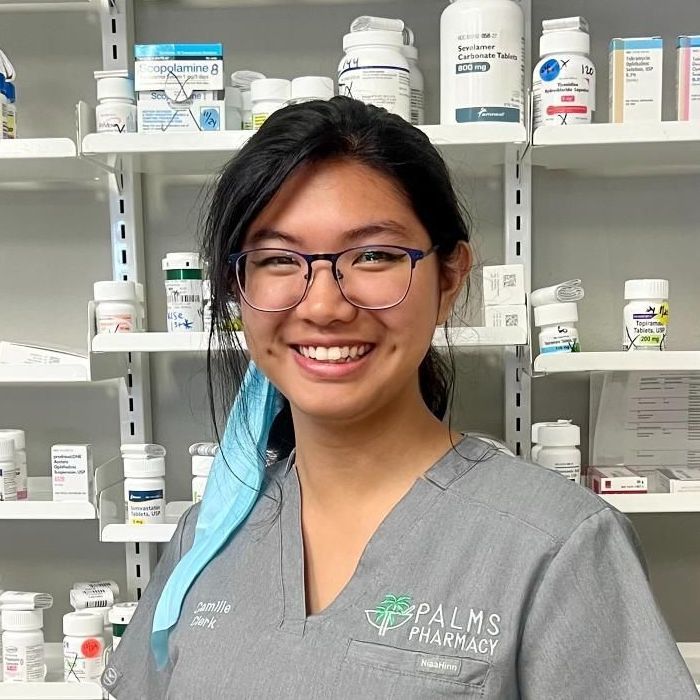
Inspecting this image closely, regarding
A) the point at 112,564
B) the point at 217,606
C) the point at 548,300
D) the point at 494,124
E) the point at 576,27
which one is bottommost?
the point at 112,564

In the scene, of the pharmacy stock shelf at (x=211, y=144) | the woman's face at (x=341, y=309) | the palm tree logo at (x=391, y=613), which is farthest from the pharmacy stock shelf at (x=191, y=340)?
the palm tree logo at (x=391, y=613)

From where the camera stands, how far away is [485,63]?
3.37ft

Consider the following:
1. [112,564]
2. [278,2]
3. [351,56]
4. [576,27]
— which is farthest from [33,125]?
[576,27]

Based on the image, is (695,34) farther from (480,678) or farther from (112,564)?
(112,564)

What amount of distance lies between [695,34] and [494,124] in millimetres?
500

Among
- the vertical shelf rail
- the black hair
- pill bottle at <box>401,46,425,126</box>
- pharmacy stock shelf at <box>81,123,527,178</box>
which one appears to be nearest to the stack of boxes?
pharmacy stock shelf at <box>81,123,527,178</box>

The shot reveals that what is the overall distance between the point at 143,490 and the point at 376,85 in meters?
0.66

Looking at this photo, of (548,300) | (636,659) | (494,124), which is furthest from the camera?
(548,300)

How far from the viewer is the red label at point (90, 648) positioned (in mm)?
1149

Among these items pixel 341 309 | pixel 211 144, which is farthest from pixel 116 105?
pixel 341 309

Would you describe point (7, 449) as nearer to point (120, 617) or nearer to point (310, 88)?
point (120, 617)

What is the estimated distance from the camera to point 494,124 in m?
1.03

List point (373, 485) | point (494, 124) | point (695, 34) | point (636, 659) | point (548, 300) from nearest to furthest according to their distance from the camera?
1. point (636, 659)
2. point (373, 485)
3. point (494, 124)
4. point (548, 300)
5. point (695, 34)

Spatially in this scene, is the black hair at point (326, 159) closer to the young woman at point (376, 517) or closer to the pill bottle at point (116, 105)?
the young woman at point (376, 517)
